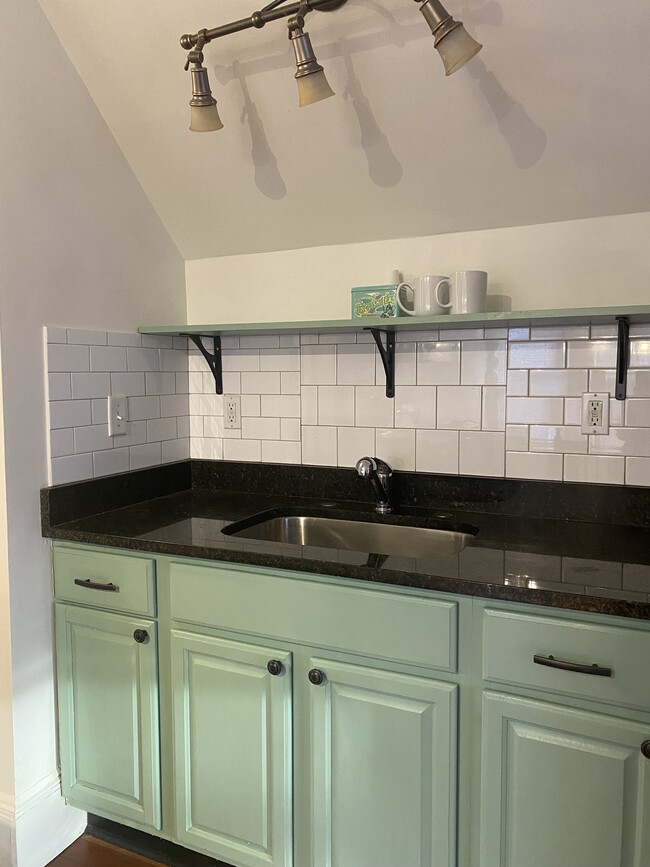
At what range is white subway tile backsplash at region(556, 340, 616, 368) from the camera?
182 centimetres

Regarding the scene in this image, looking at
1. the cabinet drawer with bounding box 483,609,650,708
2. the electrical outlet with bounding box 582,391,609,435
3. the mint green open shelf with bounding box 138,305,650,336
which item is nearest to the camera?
the cabinet drawer with bounding box 483,609,650,708

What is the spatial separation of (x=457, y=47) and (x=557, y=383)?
36.6 inches

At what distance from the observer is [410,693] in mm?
1434

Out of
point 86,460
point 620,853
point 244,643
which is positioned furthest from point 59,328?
point 620,853

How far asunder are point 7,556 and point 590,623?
1.42m

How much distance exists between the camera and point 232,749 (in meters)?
1.64

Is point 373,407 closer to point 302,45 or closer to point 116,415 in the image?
point 116,415

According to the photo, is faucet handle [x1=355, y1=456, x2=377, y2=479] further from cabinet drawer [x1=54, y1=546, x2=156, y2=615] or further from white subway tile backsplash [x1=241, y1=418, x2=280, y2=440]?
cabinet drawer [x1=54, y1=546, x2=156, y2=615]

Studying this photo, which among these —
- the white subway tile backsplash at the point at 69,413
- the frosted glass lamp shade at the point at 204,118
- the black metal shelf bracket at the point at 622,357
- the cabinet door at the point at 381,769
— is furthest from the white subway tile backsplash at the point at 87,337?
the black metal shelf bracket at the point at 622,357

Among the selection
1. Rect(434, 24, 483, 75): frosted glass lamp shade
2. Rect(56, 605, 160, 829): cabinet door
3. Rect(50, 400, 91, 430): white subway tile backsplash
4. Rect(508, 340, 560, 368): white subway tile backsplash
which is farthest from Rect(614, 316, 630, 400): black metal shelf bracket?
Rect(50, 400, 91, 430): white subway tile backsplash

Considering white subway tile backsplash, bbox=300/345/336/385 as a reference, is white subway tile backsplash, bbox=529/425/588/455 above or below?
below

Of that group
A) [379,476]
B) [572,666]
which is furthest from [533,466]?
[572,666]

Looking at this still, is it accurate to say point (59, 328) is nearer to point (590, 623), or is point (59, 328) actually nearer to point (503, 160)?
point (503, 160)

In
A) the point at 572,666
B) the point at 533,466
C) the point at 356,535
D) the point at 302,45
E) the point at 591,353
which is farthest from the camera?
the point at 356,535
